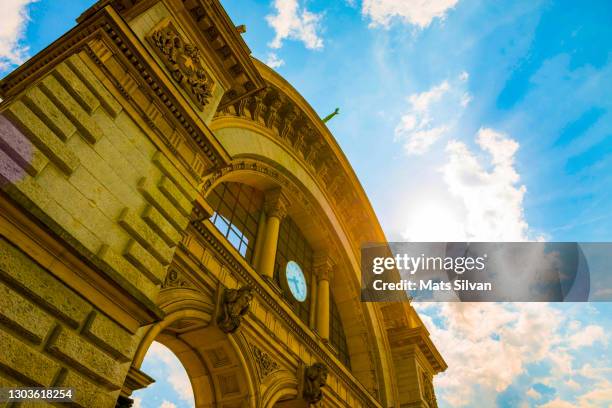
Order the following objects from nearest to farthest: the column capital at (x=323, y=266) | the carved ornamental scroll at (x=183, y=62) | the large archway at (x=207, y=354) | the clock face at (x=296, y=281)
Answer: the carved ornamental scroll at (x=183, y=62)
the large archway at (x=207, y=354)
the clock face at (x=296, y=281)
the column capital at (x=323, y=266)

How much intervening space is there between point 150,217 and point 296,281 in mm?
11407

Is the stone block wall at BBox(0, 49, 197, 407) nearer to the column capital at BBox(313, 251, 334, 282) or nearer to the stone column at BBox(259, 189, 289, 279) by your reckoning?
the stone column at BBox(259, 189, 289, 279)

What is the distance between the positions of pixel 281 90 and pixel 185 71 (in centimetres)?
852

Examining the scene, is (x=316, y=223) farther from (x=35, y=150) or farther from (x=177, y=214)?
(x=35, y=150)

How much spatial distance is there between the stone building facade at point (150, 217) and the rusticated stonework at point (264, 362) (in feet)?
0.18

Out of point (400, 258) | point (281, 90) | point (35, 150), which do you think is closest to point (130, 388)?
point (35, 150)

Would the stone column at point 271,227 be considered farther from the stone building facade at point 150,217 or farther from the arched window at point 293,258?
the arched window at point 293,258

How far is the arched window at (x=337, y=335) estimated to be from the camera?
66.7ft

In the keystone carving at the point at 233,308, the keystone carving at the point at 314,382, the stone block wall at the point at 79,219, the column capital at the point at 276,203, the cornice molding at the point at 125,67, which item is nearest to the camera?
the stone block wall at the point at 79,219

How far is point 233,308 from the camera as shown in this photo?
37.2 feet

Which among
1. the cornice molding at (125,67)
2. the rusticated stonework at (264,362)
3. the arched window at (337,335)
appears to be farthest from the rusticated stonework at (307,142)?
the rusticated stonework at (264,362)

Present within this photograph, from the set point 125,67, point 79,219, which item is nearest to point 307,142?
point 125,67

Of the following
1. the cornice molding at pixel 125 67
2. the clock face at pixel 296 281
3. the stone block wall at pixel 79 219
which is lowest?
the stone block wall at pixel 79 219

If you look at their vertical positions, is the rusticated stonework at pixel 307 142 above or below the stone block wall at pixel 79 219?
above
